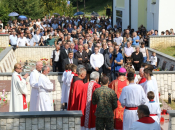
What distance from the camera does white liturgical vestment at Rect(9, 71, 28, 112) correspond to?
9836 millimetres

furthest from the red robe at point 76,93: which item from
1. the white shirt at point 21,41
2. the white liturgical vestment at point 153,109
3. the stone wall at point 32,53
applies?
the white shirt at point 21,41

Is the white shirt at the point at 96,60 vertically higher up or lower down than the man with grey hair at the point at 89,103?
higher up

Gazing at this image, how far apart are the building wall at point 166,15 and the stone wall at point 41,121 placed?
18.7m

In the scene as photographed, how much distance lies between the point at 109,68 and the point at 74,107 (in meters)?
4.92

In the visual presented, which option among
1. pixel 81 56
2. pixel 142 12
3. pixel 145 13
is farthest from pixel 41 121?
pixel 142 12

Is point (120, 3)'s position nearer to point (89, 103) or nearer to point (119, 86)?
point (119, 86)

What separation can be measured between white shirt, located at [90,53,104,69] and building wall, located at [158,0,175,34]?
40.8 feet

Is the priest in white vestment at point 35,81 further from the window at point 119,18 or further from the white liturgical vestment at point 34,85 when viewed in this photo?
the window at point 119,18

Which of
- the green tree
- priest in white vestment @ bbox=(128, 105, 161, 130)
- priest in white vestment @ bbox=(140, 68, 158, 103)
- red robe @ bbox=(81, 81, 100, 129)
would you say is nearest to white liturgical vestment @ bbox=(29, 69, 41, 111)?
red robe @ bbox=(81, 81, 100, 129)

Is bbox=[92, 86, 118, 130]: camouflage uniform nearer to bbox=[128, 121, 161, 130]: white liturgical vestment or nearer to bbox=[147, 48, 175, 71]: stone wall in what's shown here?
bbox=[128, 121, 161, 130]: white liturgical vestment

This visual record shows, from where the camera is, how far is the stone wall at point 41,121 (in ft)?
25.4

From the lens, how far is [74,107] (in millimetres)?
9422

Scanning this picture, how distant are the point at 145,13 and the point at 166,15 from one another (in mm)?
5030

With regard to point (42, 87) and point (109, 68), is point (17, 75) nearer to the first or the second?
point (42, 87)
